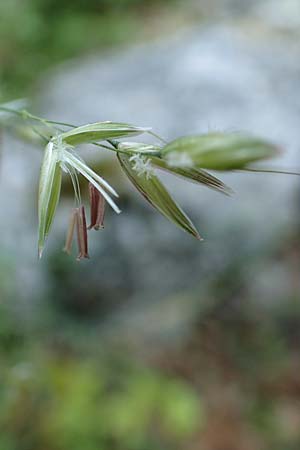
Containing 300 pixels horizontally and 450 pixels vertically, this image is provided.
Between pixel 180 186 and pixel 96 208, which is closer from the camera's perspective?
pixel 96 208

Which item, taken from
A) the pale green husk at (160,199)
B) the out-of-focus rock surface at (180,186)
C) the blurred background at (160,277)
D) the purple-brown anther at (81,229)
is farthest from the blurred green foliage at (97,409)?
the pale green husk at (160,199)

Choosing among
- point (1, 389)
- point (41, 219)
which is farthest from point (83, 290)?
point (41, 219)

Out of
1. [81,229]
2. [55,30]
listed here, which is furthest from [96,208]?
[55,30]

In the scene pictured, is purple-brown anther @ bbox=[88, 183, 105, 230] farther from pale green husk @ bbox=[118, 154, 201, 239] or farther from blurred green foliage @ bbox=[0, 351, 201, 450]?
blurred green foliage @ bbox=[0, 351, 201, 450]

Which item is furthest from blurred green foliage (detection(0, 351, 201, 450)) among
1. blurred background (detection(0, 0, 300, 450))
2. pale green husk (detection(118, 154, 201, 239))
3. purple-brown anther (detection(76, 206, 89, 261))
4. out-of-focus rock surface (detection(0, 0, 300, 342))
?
pale green husk (detection(118, 154, 201, 239))

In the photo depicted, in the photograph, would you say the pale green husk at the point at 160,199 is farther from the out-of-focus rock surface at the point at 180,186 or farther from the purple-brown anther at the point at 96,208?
the out-of-focus rock surface at the point at 180,186

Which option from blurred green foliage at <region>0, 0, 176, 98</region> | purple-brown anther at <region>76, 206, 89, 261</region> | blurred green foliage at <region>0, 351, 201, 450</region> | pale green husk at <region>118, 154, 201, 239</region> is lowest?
blurred green foliage at <region>0, 351, 201, 450</region>

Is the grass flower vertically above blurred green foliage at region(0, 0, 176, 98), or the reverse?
blurred green foliage at region(0, 0, 176, 98)

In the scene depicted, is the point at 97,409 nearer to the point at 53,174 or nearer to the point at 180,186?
the point at 180,186
